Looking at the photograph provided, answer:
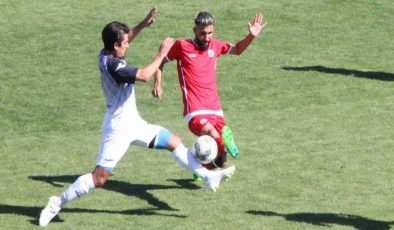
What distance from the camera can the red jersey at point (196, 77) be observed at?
45.9ft

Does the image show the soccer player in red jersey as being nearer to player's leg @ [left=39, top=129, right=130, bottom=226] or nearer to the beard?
the beard

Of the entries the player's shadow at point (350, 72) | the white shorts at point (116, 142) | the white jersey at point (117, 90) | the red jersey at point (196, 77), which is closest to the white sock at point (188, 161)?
the white shorts at point (116, 142)

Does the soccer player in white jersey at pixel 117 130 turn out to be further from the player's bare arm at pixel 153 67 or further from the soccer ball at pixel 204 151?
the soccer ball at pixel 204 151

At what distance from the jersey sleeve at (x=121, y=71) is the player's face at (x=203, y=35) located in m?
2.22

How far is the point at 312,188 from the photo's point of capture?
44.9ft

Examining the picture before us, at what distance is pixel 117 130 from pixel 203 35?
93.1 inches

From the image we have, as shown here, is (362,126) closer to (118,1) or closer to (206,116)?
(206,116)

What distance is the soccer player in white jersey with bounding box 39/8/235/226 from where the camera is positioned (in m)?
11.9

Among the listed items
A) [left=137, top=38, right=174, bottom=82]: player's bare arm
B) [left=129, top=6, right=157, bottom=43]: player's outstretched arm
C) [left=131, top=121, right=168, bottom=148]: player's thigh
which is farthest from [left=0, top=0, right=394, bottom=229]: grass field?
[left=129, top=6, right=157, bottom=43]: player's outstretched arm

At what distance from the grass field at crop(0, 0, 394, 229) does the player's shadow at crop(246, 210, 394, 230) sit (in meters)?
0.02

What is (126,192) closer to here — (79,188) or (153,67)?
(79,188)

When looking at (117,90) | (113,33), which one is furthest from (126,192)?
(113,33)

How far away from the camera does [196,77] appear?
14.1 metres

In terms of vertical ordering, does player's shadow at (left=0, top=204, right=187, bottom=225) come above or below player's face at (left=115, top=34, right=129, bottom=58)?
below
